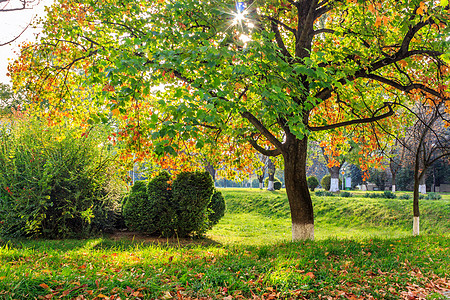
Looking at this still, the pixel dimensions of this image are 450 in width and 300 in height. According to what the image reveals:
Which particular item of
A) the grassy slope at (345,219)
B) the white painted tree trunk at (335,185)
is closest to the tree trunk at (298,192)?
the grassy slope at (345,219)

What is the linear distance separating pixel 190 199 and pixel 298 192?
3.26 meters

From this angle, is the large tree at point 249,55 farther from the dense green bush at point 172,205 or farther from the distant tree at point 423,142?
the dense green bush at point 172,205

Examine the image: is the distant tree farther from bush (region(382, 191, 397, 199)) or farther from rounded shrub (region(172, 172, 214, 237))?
rounded shrub (region(172, 172, 214, 237))

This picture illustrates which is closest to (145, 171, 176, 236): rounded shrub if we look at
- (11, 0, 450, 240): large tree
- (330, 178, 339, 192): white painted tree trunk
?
(11, 0, 450, 240): large tree

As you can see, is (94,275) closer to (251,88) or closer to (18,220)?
(251,88)

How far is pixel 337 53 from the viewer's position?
7.01 metres

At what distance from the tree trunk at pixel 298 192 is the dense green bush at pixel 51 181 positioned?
5360mm

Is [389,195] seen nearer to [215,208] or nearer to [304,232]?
[215,208]

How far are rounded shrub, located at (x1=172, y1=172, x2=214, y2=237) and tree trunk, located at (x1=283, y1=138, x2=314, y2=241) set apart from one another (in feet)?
8.74

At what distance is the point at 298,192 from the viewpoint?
7.92 meters

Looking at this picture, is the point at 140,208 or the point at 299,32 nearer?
the point at 299,32

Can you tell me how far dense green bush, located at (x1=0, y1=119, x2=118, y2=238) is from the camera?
25.9 feet

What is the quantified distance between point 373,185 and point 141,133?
129 ft

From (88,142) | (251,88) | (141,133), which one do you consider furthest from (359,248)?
(88,142)
